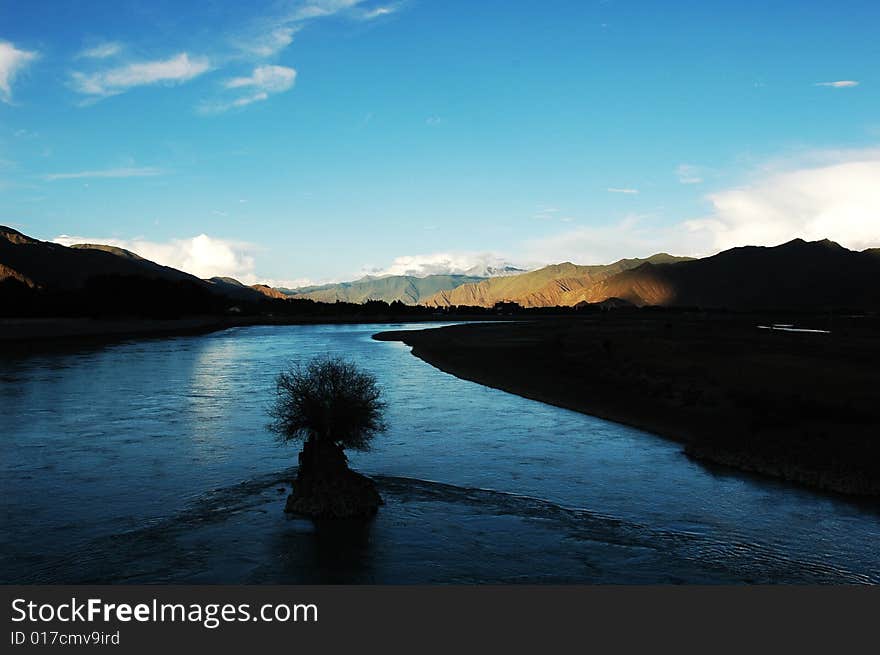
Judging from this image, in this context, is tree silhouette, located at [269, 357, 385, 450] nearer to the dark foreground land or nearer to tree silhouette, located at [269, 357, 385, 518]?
tree silhouette, located at [269, 357, 385, 518]

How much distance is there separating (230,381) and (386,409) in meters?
17.5

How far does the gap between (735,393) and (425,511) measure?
64.2 feet

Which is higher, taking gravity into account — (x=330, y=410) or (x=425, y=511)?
(x=330, y=410)

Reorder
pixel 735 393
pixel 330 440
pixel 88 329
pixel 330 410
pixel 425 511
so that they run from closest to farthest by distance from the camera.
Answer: pixel 425 511 → pixel 330 440 → pixel 330 410 → pixel 735 393 → pixel 88 329

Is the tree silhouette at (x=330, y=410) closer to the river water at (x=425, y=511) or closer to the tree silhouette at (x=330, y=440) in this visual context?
the tree silhouette at (x=330, y=440)

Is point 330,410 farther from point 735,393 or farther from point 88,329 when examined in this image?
point 88,329

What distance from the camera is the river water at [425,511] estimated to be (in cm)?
1291

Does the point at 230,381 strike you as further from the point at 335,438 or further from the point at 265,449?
the point at 335,438

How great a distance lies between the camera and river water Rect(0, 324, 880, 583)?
42.4 feet

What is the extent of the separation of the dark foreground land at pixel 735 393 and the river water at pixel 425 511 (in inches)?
55.3

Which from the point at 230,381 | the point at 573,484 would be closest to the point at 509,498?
the point at 573,484

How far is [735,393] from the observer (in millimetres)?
30219

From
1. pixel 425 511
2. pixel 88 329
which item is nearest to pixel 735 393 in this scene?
pixel 425 511

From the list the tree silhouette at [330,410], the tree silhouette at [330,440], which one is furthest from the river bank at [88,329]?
the tree silhouette at [330,440]
